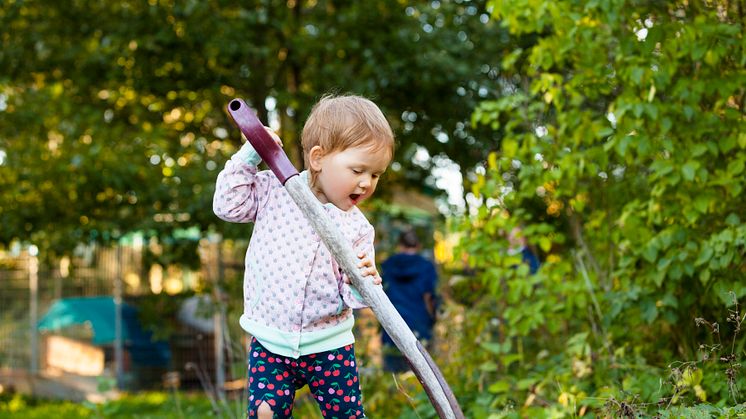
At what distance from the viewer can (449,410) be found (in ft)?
8.82

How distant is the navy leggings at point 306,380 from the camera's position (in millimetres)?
2889

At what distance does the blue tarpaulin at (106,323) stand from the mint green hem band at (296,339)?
760 cm

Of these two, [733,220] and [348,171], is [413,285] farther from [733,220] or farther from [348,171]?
[348,171]

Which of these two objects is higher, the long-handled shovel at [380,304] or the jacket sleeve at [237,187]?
the jacket sleeve at [237,187]

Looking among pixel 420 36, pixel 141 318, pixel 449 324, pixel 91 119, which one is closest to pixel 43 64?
pixel 91 119

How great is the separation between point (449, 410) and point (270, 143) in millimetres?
913

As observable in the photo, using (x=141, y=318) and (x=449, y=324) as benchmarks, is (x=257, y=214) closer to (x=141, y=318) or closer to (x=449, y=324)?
(x=449, y=324)

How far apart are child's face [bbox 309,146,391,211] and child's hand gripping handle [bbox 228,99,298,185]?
99mm

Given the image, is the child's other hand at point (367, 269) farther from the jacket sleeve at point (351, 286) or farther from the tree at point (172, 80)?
the tree at point (172, 80)

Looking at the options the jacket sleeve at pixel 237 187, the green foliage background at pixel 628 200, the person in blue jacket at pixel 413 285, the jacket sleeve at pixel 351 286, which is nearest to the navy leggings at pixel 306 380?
the jacket sleeve at pixel 351 286

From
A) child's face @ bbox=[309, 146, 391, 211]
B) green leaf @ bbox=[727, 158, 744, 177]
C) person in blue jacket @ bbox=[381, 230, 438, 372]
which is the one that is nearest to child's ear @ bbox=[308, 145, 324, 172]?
child's face @ bbox=[309, 146, 391, 211]

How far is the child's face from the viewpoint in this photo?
9.09 feet

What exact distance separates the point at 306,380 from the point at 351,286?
1.15 ft

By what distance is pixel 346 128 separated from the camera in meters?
2.78
